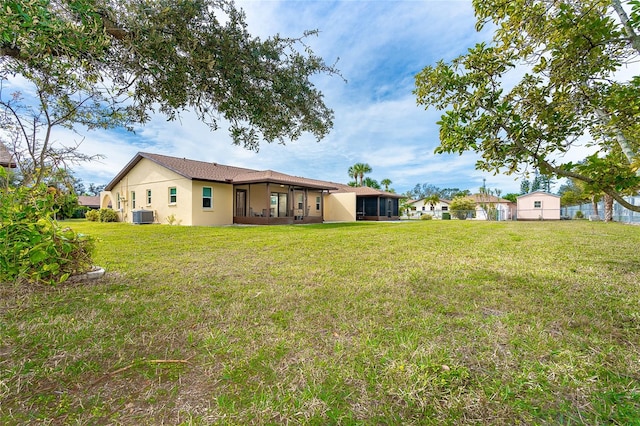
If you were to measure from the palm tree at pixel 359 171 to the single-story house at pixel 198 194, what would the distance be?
791 inches

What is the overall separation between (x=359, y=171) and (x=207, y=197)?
2820 centimetres

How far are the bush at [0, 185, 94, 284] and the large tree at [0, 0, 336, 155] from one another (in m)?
1.24

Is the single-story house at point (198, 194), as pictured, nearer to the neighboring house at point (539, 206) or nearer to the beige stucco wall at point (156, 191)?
the beige stucco wall at point (156, 191)

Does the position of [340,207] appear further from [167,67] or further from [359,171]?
[167,67]

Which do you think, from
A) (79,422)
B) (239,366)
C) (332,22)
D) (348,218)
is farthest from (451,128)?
(348,218)

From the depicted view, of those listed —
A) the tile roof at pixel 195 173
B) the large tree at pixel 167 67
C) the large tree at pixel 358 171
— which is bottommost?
the large tree at pixel 167 67

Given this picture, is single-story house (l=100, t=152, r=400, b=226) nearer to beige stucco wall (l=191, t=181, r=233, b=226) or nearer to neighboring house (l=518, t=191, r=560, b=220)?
beige stucco wall (l=191, t=181, r=233, b=226)

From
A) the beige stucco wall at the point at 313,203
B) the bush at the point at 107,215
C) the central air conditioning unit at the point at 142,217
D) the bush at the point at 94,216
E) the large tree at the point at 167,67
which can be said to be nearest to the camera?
the large tree at the point at 167,67

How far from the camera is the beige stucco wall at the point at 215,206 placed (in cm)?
1642

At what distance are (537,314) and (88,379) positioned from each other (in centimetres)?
457

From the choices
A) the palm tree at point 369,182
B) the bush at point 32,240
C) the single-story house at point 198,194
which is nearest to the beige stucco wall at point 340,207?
the single-story house at point 198,194

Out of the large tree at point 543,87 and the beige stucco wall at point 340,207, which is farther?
the beige stucco wall at point 340,207

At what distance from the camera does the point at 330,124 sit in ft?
16.2

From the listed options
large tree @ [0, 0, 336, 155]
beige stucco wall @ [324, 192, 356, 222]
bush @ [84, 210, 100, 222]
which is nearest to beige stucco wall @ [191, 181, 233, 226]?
beige stucco wall @ [324, 192, 356, 222]
